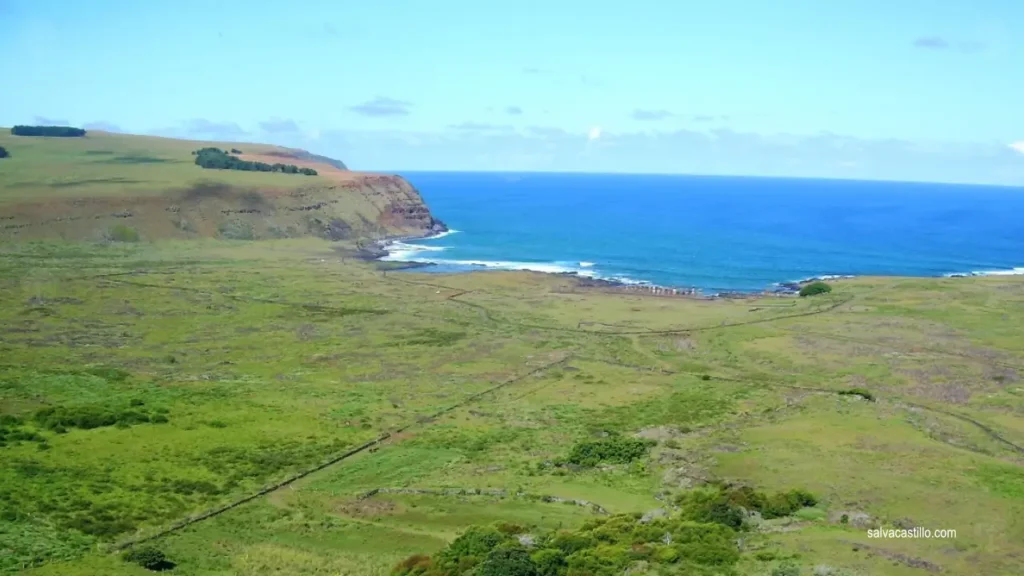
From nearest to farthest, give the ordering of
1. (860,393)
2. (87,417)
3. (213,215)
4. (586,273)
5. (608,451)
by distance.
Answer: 1. (608,451)
2. (87,417)
3. (860,393)
4. (586,273)
5. (213,215)

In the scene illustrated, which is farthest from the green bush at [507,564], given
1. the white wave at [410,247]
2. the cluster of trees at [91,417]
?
the white wave at [410,247]

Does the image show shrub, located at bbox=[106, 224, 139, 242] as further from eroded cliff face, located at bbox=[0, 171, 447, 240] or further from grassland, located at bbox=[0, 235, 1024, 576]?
grassland, located at bbox=[0, 235, 1024, 576]

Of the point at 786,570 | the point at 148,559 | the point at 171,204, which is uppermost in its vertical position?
the point at 171,204

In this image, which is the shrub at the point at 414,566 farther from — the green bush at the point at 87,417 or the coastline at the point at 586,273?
the coastline at the point at 586,273

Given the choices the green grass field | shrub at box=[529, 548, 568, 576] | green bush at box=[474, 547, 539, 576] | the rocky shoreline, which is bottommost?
shrub at box=[529, 548, 568, 576]

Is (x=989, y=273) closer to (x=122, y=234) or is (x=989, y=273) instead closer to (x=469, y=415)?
(x=469, y=415)

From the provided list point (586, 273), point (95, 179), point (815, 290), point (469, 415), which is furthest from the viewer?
point (95, 179)

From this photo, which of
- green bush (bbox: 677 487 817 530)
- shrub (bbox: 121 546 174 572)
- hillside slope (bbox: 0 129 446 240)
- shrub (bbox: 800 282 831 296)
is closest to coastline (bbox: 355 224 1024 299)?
shrub (bbox: 800 282 831 296)

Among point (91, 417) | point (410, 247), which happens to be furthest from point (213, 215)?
point (91, 417)
